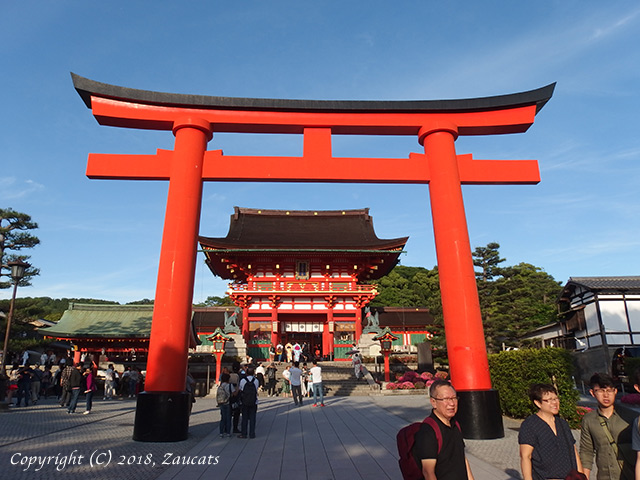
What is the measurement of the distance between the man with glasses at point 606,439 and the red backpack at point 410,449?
161cm

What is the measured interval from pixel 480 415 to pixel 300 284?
2041 centimetres

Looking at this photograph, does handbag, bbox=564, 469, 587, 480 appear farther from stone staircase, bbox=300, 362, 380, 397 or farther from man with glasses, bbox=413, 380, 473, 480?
stone staircase, bbox=300, 362, 380, 397

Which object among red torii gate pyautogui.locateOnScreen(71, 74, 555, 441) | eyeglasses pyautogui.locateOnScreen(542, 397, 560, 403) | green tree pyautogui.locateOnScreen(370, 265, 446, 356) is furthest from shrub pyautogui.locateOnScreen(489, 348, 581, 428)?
green tree pyautogui.locateOnScreen(370, 265, 446, 356)

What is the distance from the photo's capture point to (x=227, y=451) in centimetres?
672

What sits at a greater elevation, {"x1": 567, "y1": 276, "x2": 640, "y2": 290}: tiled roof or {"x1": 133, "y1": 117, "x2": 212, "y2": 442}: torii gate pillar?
{"x1": 567, "y1": 276, "x2": 640, "y2": 290}: tiled roof

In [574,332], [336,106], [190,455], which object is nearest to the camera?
[190,455]

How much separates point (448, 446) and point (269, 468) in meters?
3.80

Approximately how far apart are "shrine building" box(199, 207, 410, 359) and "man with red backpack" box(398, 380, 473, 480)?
2380 cm

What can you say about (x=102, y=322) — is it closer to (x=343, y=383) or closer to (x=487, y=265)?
(x=343, y=383)

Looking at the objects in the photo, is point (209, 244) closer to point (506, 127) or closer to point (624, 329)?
point (506, 127)

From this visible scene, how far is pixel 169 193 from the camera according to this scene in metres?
8.29

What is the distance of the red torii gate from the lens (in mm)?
7395

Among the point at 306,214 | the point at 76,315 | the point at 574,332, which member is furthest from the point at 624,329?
the point at 76,315

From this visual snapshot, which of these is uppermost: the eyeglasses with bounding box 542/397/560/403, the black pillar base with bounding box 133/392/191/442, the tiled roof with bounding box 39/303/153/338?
the tiled roof with bounding box 39/303/153/338
